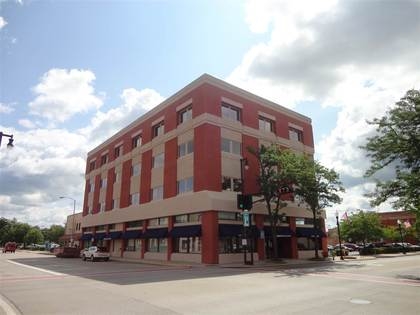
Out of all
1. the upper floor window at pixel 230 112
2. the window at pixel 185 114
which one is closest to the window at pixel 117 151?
the window at pixel 185 114

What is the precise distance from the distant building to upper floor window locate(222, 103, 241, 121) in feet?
130

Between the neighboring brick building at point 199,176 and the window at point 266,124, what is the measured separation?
0.39 ft

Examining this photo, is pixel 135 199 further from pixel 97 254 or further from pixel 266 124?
pixel 266 124

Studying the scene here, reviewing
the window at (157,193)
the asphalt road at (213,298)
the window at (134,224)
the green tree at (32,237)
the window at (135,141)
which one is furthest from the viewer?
the green tree at (32,237)

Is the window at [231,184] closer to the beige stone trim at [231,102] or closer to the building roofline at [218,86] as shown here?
the beige stone trim at [231,102]

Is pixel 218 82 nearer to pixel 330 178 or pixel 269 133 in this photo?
pixel 269 133

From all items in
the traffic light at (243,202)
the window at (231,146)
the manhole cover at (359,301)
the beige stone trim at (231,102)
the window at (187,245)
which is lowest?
the manhole cover at (359,301)

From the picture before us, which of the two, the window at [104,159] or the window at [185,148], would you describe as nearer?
the window at [185,148]

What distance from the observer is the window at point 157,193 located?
1524 inches

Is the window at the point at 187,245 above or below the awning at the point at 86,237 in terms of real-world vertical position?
below

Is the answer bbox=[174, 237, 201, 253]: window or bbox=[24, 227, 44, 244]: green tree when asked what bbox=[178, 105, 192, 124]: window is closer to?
bbox=[174, 237, 201, 253]: window

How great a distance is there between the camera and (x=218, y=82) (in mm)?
35000

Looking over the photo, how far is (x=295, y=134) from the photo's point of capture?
43812 mm

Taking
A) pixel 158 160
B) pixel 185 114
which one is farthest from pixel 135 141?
pixel 185 114
